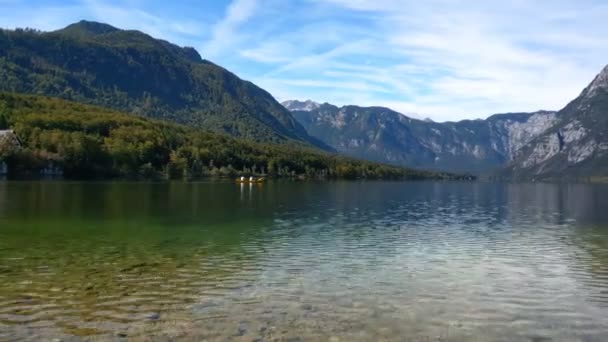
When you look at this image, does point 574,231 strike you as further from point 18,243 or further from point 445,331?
point 18,243

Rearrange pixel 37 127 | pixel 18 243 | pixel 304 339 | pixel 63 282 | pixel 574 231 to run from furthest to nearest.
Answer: pixel 37 127
pixel 574 231
pixel 18 243
pixel 63 282
pixel 304 339

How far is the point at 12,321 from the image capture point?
17.6 meters

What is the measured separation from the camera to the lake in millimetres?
17953

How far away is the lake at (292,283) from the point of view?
1795cm

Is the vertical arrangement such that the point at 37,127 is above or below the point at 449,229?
above

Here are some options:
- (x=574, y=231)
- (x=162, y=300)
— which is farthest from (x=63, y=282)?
(x=574, y=231)

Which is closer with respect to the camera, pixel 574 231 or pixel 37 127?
pixel 574 231

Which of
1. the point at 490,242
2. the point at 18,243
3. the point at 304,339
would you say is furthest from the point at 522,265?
the point at 18,243

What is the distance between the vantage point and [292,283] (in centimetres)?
2512

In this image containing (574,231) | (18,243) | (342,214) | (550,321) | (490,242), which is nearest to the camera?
(550,321)

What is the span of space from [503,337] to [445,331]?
179 centimetres

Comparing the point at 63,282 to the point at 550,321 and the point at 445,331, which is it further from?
the point at 550,321

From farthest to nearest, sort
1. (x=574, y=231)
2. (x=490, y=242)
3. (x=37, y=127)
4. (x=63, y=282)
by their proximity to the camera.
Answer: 1. (x=37, y=127)
2. (x=574, y=231)
3. (x=490, y=242)
4. (x=63, y=282)

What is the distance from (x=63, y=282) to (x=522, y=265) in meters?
24.5
